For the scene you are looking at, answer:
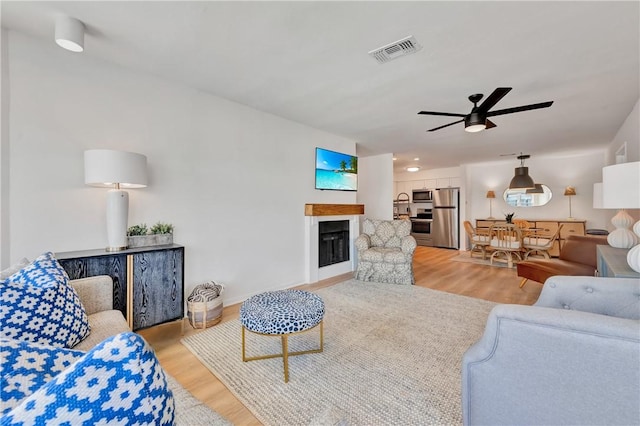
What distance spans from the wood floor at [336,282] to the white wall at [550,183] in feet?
5.16

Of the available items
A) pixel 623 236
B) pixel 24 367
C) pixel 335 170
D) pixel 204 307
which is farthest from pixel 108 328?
pixel 623 236

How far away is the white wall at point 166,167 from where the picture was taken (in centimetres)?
197

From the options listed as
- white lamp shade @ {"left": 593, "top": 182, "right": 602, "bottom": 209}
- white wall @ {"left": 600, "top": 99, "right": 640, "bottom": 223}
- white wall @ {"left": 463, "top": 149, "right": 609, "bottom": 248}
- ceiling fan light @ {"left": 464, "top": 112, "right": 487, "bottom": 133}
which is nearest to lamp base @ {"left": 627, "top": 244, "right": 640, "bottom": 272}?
white lamp shade @ {"left": 593, "top": 182, "right": 602, "bottom": 209}

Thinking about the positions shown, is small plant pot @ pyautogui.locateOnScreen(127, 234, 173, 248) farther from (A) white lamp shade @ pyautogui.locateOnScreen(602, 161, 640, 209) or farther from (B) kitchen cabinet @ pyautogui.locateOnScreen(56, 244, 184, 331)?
(A) white lamp shade @ pyautogui.locateOnScreen(602, 161, 640, 209)

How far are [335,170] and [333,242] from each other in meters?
1.21

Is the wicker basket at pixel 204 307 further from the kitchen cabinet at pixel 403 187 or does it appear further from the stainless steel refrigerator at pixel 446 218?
the kitchen cabinet at pixel 403 187

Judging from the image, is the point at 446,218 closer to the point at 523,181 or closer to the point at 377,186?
the point at 523,181

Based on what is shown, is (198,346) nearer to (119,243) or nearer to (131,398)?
(119,243)

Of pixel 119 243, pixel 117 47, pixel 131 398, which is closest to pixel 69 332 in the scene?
pixel 119 243

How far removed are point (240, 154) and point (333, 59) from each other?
1.57 m

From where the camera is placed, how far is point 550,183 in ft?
20.6

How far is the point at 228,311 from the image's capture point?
292cm

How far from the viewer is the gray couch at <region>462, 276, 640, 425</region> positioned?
2.62 feet

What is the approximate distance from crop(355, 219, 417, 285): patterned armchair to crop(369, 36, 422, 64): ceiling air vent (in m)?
2.61
